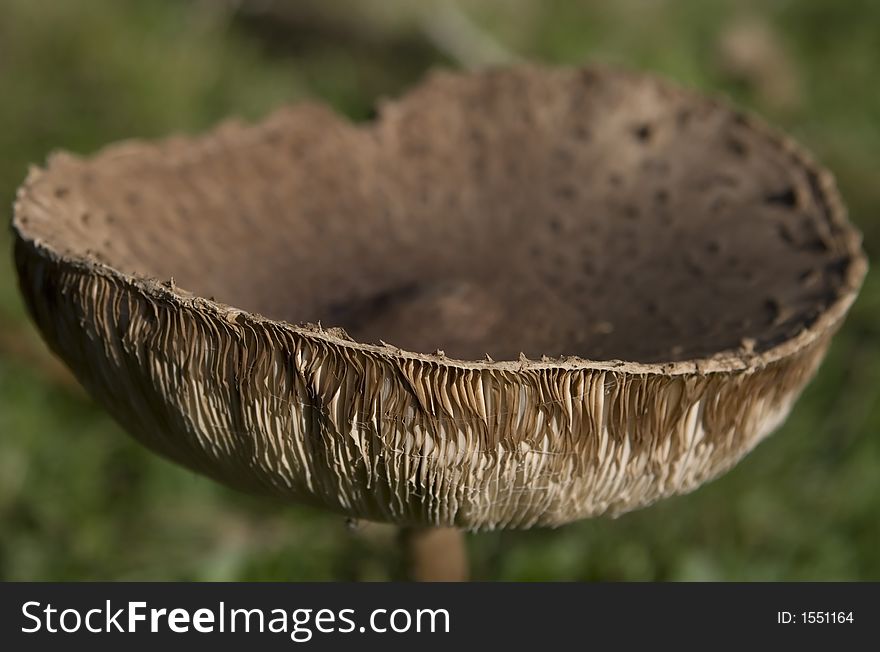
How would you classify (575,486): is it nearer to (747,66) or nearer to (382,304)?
(382,304)

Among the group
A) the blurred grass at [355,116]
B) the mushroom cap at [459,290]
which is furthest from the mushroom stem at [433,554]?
the mushroom cap at [459,290]

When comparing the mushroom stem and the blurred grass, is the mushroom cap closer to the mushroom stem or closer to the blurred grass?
the mushroom stem

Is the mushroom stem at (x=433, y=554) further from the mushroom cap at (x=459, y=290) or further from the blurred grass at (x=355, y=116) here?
the mushroom cap at (x=459, y=290)

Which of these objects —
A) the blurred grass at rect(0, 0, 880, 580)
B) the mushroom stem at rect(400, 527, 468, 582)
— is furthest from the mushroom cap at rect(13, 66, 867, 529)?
the blurred grass at rect(0, 0, 880, 580)

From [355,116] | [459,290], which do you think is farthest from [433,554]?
[355,116]

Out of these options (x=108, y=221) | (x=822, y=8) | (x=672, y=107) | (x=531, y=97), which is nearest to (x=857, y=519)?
(x=672, y=107)

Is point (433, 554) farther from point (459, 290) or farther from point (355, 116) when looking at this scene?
point (355, 116)
